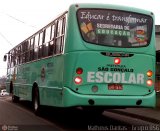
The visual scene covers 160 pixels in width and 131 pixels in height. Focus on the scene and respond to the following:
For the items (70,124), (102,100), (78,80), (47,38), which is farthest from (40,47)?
(102,100)

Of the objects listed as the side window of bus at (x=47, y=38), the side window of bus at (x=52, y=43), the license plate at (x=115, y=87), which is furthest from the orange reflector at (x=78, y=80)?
the side window of bus at (x=47, y=38)

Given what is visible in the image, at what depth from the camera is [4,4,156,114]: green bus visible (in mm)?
11047

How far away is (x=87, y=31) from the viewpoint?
1127 cm

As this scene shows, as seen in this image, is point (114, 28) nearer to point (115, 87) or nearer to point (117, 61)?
point (117, 61)

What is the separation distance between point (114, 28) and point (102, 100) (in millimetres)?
1981

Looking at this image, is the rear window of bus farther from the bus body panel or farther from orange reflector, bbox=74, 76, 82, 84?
orange reflector, bbox=74, 76, 82, 84

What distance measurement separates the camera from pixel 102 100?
1100cm

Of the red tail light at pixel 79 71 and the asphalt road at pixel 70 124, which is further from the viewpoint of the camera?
the asphalt road at pixel 70 124

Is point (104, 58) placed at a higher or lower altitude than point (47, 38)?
lower

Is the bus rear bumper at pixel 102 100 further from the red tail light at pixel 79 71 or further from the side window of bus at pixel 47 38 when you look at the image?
the side window of bus at pixel 47 38

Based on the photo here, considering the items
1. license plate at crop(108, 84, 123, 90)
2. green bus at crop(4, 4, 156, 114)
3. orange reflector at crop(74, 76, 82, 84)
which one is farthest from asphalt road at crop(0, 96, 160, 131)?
orange reflector at crop(74, 76, 82, 84)

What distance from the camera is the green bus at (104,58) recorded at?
435 inches

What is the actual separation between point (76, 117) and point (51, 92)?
2542mm

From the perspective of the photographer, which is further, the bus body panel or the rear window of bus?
the rear window of bus
